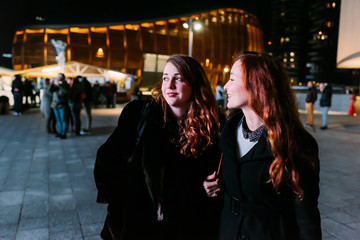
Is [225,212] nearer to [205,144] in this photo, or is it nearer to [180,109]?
[205,144]

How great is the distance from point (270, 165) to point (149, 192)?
77 centimetres

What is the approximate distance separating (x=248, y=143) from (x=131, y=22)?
53.9 m

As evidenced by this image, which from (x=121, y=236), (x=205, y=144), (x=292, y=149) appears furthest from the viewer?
(x=205, y=144)

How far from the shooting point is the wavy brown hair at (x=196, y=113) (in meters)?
1.97

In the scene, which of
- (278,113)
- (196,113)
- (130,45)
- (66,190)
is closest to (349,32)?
(66,190)

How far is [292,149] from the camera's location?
4.97 ft

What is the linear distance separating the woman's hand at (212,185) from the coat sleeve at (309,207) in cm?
52

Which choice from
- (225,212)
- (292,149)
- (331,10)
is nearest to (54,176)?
(225,212)

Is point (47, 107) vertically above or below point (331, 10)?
below

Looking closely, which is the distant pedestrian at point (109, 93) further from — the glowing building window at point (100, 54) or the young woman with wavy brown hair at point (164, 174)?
the glowing building window at point (100, 54)

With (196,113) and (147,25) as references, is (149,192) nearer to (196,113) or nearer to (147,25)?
(196,113)

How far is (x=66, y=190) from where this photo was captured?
505 cm

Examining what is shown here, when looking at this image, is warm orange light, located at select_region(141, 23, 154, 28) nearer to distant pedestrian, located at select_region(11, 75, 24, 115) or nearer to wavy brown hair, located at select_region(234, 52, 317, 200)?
distant pedestrian, located at select_region(11, 75, 24, 115)

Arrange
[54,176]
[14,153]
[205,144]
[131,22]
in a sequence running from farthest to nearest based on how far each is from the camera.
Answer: [131,22], [14,153], [54,176], [205,144]
